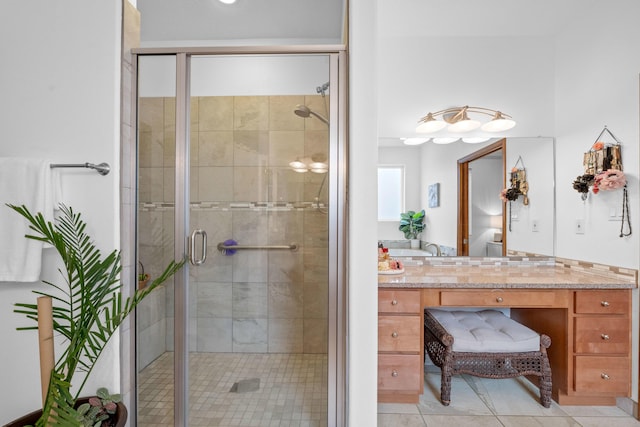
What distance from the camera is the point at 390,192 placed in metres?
2.66

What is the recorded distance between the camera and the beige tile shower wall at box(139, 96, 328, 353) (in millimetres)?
1602

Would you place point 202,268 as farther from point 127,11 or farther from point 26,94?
point 127,11

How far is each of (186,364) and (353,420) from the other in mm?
814

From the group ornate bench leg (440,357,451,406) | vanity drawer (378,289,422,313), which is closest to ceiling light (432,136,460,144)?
vanity drawer (378,289,422,313)

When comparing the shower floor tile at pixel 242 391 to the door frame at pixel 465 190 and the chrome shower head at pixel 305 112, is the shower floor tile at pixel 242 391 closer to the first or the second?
the chrome shower head at pixel 305 112

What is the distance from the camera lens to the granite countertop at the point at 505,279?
1979 millimetres

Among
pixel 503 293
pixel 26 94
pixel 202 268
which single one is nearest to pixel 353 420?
pixel 202 268

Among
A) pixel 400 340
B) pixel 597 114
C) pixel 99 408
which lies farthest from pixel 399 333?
pixel 597 114

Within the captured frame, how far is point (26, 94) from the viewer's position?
1446mm

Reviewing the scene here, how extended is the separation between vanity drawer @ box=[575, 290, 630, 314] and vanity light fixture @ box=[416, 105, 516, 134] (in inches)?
50.9

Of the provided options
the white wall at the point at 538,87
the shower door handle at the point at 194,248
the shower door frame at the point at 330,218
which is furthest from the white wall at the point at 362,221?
the white wall at the point at 538,87

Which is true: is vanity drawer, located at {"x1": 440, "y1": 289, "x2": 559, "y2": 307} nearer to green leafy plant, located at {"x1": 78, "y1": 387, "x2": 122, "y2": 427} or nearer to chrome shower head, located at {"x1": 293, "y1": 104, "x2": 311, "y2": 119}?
chrome shower head, located at {"x1": 293, "y1": 104, "x2": 311, "y2": 119}

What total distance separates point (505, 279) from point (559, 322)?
41cm

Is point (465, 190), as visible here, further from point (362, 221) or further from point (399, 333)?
point (362, 221)
